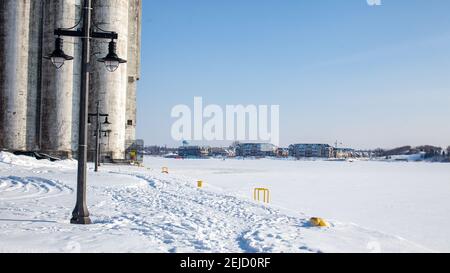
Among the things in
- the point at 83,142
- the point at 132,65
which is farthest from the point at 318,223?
the point at 132,65

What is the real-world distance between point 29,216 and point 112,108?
4426 centimetres

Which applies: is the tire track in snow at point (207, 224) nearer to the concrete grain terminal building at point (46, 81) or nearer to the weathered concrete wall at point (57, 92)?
the concrete grain terminal building at point (46, 81)

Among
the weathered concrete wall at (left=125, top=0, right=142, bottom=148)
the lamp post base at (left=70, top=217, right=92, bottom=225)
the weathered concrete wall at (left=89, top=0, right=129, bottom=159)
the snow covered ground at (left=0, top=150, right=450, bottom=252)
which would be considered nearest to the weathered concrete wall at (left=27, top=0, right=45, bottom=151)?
Result: the weathered concrete wall at (left=89, top=0, right=129, bottom=159)

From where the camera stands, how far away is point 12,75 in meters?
48.7

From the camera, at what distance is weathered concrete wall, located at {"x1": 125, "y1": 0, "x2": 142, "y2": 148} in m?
63.5

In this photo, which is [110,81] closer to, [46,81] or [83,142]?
[46,81]

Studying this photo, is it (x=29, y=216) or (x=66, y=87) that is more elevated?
(x=66, y=87)

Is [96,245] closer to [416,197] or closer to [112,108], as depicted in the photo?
[416,197]

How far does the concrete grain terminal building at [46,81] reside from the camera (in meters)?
48.8

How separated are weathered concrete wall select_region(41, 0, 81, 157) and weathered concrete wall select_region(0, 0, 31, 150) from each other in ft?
7.40

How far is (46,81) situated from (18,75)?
293 cm

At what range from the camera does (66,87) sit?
5103 cm

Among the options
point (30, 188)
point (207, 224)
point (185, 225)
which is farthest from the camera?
point (30, 188)
